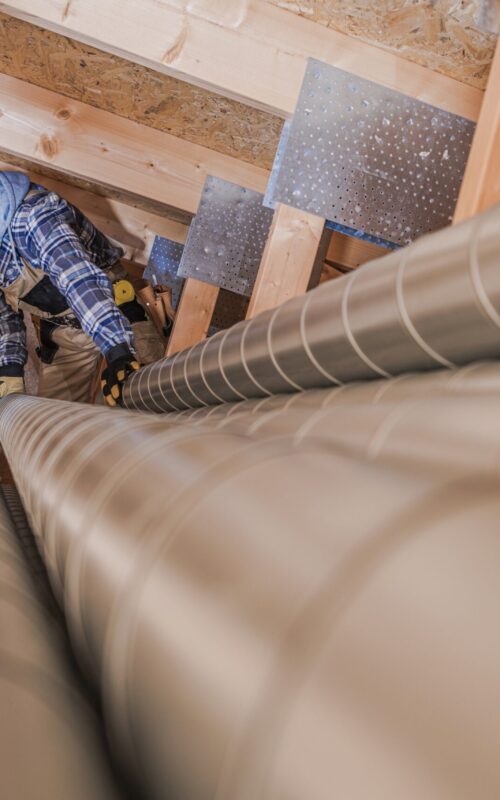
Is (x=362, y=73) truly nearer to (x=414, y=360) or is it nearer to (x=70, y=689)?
(x=414, y=360)

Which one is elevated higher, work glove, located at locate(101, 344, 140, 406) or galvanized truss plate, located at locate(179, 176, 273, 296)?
galvanized truss plate, located at locate(179, 176, 273, 296)

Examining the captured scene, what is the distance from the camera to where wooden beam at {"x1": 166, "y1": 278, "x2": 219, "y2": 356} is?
134 inches

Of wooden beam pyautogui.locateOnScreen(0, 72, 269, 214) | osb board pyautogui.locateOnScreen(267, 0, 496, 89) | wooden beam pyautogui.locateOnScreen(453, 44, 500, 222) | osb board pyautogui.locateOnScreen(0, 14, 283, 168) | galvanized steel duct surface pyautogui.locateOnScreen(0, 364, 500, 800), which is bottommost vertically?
galvanized steel duct surface pyautogui.locateOnScreen(0, 364, 500, 800)

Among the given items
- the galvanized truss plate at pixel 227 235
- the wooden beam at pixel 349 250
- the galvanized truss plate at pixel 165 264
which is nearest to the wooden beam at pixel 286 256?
the galvanized truss plate at pixel 227 235

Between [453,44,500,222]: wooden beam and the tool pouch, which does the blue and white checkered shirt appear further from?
[453,44,500,222]: wooden beam

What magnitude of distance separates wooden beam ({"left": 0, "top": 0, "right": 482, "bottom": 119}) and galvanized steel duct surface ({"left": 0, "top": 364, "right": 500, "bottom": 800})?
1.95 meters

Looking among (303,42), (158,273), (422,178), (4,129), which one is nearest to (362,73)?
(303,42)

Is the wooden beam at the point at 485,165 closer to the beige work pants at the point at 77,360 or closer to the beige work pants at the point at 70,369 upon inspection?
the beige work pants at the point at 77,360

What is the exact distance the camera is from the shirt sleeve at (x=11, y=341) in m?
3.52

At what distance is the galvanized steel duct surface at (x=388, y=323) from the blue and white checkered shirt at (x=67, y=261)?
119 centimetres

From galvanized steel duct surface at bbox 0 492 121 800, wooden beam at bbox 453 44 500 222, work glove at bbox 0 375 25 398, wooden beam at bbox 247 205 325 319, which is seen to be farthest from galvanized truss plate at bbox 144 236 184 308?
galvanized steel duct surface at bbox 0 492 121 800

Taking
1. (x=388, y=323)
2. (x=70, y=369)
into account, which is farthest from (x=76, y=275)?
(x=388, y=323)

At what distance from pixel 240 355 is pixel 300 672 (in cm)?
135

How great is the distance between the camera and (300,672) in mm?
186
